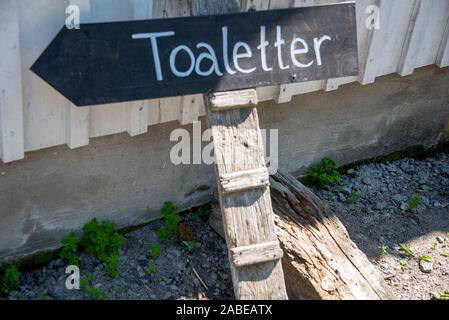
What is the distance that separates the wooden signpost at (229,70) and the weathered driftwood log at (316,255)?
15.9 inches

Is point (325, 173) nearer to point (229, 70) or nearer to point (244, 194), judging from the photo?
point (244, 194)

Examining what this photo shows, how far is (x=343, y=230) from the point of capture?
14.0ft

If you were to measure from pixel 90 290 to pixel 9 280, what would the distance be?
0.46 metres

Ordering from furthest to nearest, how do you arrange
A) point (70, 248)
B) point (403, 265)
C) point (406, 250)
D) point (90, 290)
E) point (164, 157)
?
point (406, 250) → point (403, 265) → point (164, 157) → point (70, 248) → point (90, 290)

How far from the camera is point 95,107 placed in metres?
3.88

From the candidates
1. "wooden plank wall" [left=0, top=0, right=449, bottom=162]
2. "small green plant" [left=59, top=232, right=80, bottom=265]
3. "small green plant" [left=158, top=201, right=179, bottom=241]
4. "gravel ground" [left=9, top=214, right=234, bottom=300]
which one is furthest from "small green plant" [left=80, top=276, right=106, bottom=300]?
"wooden plank wall" [left=0, top=0, right=449, bottom=162]

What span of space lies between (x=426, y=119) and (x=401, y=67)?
→ 2.49 feet

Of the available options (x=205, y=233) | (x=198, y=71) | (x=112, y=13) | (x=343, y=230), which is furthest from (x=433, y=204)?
(x=112, y=13)

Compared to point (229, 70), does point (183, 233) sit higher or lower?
lower

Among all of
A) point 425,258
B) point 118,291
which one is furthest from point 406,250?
point 118,291

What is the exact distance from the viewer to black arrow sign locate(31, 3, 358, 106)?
338cm

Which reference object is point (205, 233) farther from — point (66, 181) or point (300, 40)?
point (300, 40)

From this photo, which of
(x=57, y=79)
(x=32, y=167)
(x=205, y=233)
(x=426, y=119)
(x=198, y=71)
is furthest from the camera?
(x=426, y=119)

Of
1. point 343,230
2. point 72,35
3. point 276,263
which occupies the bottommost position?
point 276,263
